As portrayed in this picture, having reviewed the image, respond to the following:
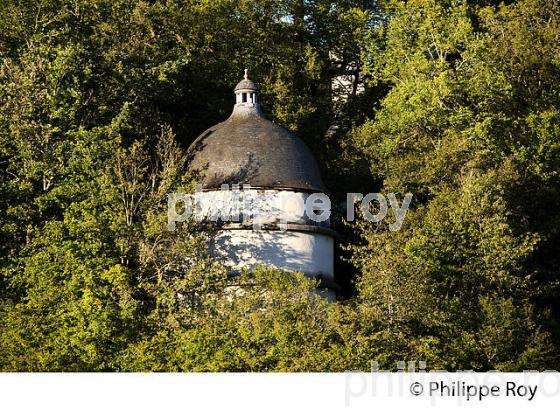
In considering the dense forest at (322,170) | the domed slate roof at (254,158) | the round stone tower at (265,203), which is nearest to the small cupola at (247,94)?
the domed slate roof at (254,158)

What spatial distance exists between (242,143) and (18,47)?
8260mm

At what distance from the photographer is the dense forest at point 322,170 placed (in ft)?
120

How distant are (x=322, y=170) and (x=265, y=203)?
7241 millimetres

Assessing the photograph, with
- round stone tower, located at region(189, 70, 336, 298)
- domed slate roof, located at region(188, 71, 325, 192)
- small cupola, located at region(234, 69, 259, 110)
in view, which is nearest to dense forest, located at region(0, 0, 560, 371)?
round stone tower, located at region(189, 70, 336, 298)

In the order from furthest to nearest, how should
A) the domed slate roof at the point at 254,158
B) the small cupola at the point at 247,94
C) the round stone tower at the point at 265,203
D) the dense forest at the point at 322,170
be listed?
the small cupola at the point at 247,94 → the domed slate roof at the point at 254,158 → the round stone tower at the point at 265,203 → the dense forest at the point at 322,170

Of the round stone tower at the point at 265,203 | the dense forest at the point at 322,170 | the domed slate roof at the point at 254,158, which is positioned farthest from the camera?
the domed slate roof at the point at 254,158

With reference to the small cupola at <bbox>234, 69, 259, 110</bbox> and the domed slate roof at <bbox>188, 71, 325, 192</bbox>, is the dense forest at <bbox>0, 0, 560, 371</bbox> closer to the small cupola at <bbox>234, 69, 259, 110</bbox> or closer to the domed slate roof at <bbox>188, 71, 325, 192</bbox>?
the domed slate roof at <bbox>188, 71, 325, 192</bbox>

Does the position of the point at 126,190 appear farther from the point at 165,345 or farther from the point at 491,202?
the point at 491,202

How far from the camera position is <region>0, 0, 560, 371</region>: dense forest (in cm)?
3672

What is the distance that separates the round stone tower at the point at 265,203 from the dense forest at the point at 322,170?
811 millimetres

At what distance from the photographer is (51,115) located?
138 ft

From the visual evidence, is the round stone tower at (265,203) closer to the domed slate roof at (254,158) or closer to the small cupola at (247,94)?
the domed slate roof at (254,158)
